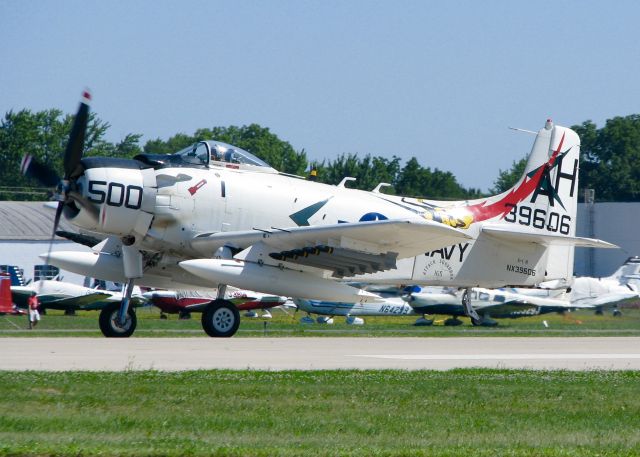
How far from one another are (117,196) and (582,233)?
175ft

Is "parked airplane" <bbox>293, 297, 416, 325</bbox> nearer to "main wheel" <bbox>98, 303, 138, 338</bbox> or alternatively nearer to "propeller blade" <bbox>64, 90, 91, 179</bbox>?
"main wheel" <bbox>98, 303, 138, 338</bbox>

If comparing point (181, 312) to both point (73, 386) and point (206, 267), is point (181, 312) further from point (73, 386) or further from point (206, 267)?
point (73, 386)

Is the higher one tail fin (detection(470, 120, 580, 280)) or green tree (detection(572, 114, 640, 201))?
green tree (detection(572, 114, 640, 201))

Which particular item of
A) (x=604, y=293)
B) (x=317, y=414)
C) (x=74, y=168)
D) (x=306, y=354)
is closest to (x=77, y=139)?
(x=74, y=168)

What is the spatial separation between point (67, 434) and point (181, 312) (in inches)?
1470

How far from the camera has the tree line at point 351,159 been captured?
281 ft

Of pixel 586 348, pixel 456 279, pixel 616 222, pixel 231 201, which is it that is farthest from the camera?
pixel 616 222

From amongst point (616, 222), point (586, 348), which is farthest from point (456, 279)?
point (616, 222)

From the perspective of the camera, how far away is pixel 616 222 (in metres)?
70.4

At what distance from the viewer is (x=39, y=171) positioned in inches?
929

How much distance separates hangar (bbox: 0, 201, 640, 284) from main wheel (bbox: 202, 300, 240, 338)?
1613 inches

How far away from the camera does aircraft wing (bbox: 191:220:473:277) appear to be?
74.2ft

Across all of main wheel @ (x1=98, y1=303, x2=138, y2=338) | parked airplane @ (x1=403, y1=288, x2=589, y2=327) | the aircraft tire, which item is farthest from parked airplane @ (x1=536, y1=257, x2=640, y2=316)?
main wheel @ (x1=98, y1=303, x2=138, y2=338)

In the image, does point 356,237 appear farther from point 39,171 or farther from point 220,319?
point 39,171
